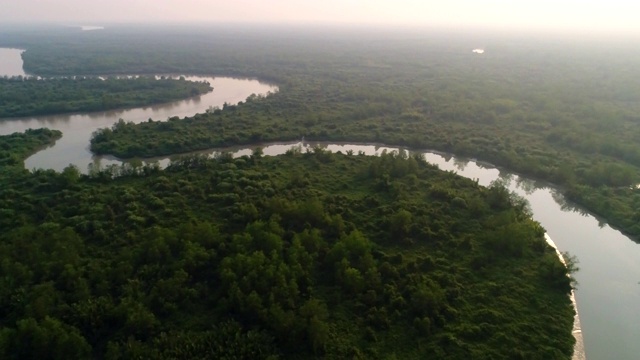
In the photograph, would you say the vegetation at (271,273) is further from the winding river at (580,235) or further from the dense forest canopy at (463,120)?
the dense forest canopy at (463,120)

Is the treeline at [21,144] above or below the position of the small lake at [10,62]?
below

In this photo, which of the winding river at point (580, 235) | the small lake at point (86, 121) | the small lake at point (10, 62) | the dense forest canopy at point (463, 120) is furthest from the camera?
the small lake at point (10, 62)

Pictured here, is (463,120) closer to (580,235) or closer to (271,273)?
(580,235)

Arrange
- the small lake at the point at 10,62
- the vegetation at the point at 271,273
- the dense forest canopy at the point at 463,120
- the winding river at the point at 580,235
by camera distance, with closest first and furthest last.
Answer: the vegetation at the point at 271,273, the winding river at the point at 580,235, the dense forest canopy at the point at 463,120, the small lake at the point at 10,62

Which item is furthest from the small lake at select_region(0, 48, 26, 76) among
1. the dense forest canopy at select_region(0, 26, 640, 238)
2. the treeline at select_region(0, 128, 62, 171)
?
the treeline at select_region(0, 128, 62, 171)

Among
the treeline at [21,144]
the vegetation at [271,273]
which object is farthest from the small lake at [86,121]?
the vegetation at [271,273]

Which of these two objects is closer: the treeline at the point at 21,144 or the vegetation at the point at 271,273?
the vegetation at the point at 271,273

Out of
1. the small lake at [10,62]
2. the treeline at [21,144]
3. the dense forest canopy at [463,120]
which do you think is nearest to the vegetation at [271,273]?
the treeline at [21,144]
